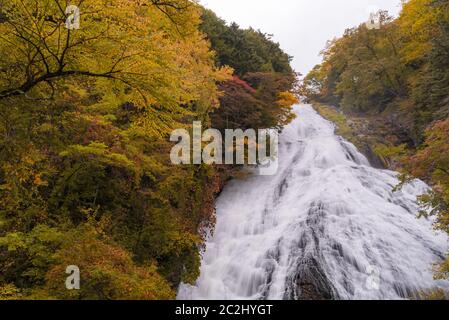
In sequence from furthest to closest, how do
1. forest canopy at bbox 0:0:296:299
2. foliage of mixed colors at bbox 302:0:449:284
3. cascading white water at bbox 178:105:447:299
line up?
foliage of mixed colors at bbox 302:0:449:284 < cascading white water at bbox 178:105:447:299 < forest canopy at bbox 0:0:296:299

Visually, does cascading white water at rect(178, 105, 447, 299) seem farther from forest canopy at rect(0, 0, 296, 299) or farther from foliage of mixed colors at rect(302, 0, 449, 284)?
foliage of mixed colors at rect(302, 0, 449, 284)

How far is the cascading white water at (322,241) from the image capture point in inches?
391

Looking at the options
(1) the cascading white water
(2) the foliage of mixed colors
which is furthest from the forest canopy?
(2) the foliage of mixed colors

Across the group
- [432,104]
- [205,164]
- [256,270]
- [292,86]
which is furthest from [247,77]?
[256,270]

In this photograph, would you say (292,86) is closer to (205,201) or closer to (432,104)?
(432,104)

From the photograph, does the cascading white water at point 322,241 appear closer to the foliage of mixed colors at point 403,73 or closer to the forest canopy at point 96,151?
the forest canopy at point 96,151

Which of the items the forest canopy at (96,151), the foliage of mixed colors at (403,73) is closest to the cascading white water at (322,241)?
the forest canopy at (96,151)

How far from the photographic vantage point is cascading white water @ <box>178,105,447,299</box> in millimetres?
9922

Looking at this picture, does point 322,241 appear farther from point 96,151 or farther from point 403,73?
point 403,73

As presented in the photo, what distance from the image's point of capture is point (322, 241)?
11.3m

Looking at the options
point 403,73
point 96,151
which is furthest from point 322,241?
point 403,73

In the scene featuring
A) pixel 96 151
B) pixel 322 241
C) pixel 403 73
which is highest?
pixel 403 73

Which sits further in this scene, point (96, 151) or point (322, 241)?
point (322, 241)

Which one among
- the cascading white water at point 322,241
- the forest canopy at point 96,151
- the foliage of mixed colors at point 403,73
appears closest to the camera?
the forest canopy at point 96,151
